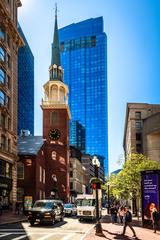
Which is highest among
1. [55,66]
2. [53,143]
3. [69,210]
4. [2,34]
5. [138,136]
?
[55,66]

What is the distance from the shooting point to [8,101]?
60875 millimetres

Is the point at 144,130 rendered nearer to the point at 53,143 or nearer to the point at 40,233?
the point at 53,143

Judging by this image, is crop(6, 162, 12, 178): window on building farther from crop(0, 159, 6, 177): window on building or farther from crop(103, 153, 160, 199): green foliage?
crop(103, 153, 160, 199): green foliage

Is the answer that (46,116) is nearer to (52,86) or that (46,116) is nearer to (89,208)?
(52,86)

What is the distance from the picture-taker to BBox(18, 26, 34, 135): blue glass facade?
540 ft

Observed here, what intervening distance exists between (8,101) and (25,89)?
110 metres

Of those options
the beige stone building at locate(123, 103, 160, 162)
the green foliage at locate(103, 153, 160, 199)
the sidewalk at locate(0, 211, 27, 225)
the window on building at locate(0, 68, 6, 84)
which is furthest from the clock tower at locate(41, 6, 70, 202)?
the sidewalk at locate(0, 211, 27, 225)

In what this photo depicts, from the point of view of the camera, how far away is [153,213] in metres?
27.7

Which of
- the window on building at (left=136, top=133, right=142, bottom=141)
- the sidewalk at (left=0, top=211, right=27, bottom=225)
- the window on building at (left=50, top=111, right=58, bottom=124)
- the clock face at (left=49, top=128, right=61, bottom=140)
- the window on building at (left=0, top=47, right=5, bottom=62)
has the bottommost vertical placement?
the sidewalk at (left=0, top=211, right=27, bottom=225)

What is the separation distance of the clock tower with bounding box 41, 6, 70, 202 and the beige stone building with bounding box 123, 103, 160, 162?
59.4 feet

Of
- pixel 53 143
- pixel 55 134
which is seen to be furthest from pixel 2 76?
pixel 53 143

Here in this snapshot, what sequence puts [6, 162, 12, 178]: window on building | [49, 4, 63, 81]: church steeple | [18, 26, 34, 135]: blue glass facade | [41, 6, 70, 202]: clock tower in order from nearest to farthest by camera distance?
[6, 162, 12, 178]: window on building → [41, 6, 70, 202]: clock tower → [49, 4, 63, 81]: church steeple → [18, 26, 34, 135]: blue glass facade

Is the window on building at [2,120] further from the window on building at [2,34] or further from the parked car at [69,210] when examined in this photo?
the parked car at [69,210]

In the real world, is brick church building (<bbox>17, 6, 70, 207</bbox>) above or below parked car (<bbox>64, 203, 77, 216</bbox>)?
above
